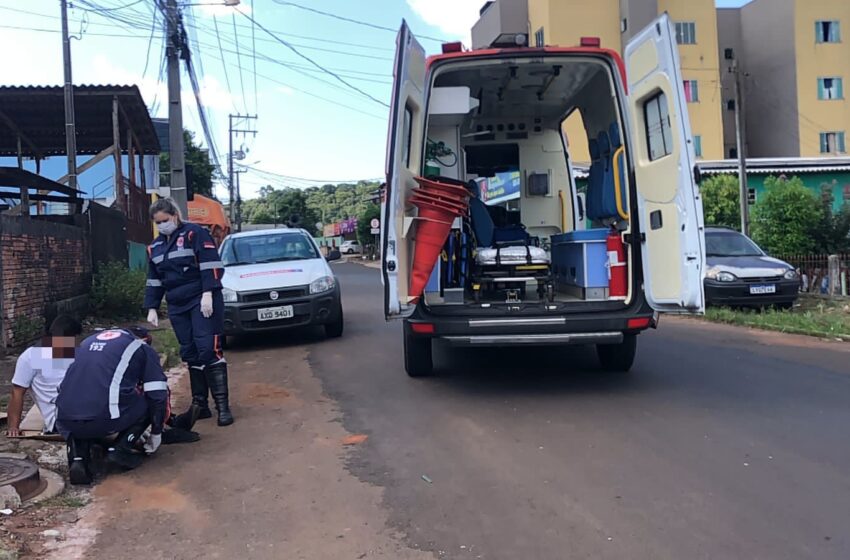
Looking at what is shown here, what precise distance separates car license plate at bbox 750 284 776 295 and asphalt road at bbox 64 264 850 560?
4.10 m

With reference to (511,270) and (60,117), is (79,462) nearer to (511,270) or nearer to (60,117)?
(511,270)

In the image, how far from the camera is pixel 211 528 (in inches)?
141

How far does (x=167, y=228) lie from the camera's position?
5426mm

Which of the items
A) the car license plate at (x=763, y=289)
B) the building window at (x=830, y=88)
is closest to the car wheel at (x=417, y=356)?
the car license plate at (x=763, y=289)

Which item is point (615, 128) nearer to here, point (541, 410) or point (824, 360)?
point (541, 410)

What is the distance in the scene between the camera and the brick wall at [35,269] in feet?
26.8

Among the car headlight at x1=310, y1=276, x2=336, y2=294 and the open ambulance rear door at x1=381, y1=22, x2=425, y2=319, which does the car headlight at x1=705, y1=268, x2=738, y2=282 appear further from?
the open ambulance rear door at x1=381, y1=22, x2=425, y2=319

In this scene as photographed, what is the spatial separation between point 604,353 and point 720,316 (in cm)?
505

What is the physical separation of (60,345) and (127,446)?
801 mm

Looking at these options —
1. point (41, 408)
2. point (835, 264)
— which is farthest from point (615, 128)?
point (835, 264)

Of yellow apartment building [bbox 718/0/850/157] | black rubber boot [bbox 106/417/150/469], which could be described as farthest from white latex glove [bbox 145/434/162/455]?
yellow apartment building [bbox 718/0/850/157]

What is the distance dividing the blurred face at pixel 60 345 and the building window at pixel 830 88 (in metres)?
44.1

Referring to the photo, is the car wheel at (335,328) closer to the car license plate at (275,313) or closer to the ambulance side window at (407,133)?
→ the car license plate at (275,313)

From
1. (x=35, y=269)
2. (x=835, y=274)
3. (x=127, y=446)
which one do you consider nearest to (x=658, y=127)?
(x=127, y=446)
